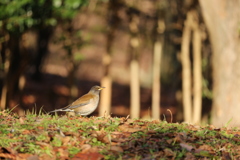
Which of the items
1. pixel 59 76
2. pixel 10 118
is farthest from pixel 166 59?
pixel 10 118

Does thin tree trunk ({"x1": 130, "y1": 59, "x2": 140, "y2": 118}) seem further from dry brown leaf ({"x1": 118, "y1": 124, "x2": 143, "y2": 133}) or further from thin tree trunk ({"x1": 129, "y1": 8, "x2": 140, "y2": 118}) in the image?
dry brown leaf ({"x1": 118, "y1": 124, "x2": 143, "y2": 133})

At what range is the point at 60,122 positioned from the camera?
26.2 ft

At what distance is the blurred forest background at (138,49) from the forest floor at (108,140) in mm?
931

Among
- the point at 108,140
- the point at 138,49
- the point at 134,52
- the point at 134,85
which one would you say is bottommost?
the point at 108,140

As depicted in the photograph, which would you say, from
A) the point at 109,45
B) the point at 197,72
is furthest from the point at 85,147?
the point at 197,72

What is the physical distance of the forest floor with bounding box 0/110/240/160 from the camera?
6.62 meters

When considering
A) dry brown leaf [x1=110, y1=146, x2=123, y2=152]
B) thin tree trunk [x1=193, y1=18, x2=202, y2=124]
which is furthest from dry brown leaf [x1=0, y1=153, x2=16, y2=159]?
thin tree trunk [x1=193, y1=18, x2=202, y2=124]

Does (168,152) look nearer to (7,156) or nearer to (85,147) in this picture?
(85,147)

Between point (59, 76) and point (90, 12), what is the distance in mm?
26076

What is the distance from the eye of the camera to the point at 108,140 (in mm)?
7039

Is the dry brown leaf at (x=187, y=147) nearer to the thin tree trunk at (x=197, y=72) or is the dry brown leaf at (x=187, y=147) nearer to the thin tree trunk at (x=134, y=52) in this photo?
the thin tree trunk at (x=197, y=72)

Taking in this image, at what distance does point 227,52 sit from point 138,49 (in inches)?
397

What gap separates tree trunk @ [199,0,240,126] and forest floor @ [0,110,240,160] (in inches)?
315

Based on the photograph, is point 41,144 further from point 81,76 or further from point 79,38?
point 81,76
